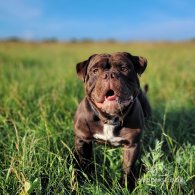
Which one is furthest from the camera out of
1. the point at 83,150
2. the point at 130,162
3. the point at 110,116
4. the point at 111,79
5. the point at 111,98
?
the point at 83,150

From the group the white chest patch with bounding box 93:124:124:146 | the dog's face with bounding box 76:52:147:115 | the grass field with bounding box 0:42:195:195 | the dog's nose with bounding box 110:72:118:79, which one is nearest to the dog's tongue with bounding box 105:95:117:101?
the dog's face with bounding box 76:52:147:115

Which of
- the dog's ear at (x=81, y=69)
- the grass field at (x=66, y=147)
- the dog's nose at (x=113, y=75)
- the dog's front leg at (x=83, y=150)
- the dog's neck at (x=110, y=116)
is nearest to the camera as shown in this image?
the grass field at (x=66, y=147)

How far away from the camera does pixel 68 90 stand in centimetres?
563

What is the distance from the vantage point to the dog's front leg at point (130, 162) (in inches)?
132

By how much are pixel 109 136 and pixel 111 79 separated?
0.62 m

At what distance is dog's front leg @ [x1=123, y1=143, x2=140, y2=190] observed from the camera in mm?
3342

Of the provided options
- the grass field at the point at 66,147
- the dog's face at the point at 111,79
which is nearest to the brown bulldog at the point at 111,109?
the dog's face at the point at 111,79

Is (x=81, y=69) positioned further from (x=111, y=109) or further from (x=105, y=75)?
(x=111, y=109)

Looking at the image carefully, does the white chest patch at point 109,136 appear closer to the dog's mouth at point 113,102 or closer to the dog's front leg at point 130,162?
the dog's front leg at point 130,162

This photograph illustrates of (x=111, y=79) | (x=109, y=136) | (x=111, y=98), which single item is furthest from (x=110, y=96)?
(x=109, y=136)

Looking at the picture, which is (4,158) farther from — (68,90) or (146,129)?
(68,90)

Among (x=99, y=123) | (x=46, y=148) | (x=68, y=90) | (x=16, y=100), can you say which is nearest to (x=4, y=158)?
(x=46, y=148)

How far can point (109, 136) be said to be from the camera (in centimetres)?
335

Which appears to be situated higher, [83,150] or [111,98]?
[111,98]
